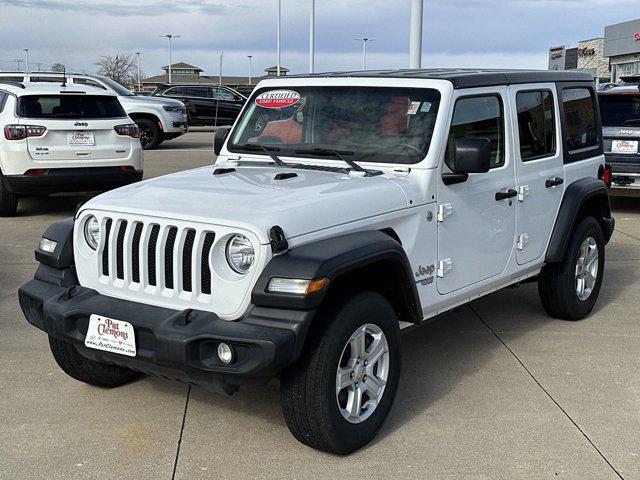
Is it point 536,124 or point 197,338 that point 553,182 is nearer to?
point 536,124

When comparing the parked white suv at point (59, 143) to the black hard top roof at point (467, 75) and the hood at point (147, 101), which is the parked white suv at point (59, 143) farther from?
the hood at point (147, 101)

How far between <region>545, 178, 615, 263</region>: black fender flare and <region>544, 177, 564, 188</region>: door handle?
0.16 metres

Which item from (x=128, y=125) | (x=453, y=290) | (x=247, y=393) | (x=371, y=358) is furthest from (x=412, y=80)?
(x=128, y=125)

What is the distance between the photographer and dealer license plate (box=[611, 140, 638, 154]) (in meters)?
10.6

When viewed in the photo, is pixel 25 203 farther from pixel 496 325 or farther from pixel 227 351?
pixel 227 351

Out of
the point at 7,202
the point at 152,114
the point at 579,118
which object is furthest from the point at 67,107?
the point at 152,114

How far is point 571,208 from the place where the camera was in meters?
5.83

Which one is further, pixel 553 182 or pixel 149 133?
pixel 149 133

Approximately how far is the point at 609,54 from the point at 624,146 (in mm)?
55343

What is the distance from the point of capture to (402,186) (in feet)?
14.4

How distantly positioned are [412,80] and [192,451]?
2.44m

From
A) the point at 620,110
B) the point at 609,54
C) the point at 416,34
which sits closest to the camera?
the point at 620,110

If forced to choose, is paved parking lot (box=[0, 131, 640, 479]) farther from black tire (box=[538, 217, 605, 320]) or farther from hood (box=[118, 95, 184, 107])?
hood (box=[118, 95, 184, 107])

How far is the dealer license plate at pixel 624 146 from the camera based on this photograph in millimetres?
10573
